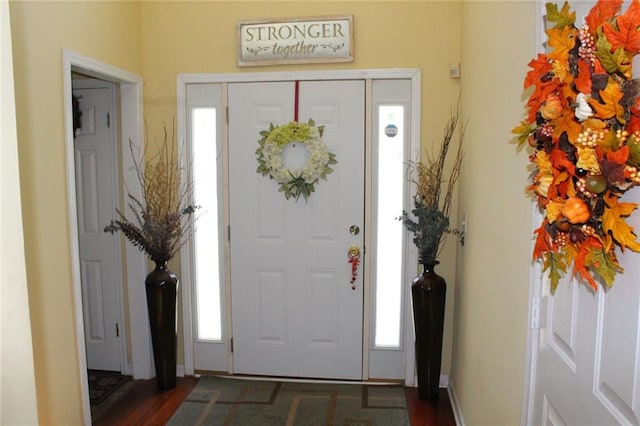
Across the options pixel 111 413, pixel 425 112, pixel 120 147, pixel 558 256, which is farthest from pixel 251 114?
pixel 558 256

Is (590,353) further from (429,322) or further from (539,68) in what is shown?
(429,322)

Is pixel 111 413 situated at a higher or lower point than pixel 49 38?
lower

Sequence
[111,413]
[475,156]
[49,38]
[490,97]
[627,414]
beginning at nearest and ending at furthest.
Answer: [627,414] → [490,97] → [49,38] → [475,156] → [111,413]

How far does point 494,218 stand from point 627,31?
1266 mm

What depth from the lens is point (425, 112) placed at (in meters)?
3.12

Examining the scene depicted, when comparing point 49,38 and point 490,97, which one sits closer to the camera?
point 490,97

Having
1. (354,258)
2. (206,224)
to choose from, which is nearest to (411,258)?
(354,258)

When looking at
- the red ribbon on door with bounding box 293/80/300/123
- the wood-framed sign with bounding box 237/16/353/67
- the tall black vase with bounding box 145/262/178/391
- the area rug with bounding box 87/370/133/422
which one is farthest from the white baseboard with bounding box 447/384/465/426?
the wood-framed sign with bounding box 237/16/353/67

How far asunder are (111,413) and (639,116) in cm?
311

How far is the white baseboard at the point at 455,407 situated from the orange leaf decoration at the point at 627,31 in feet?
7.57

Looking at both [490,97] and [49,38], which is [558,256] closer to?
[490,97]

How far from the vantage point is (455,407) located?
290 centimetres

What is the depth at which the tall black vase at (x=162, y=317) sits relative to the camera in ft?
10.2

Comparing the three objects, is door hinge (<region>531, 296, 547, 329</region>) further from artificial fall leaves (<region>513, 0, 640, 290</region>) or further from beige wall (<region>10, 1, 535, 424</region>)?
artificial fall leaves (<region>513, 0, 640, 290</region>)
